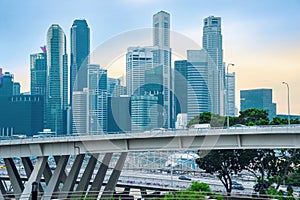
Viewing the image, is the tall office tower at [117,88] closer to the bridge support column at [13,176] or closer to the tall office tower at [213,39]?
the bridge support column at [13,176]

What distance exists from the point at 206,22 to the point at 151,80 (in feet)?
210

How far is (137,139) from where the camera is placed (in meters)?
33.4

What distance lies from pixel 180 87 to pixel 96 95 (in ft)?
62.0

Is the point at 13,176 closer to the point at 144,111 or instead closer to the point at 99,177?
the point at 99,177

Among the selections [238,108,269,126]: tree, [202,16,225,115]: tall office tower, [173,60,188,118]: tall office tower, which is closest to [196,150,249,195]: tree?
[238,108,269,126]: tree

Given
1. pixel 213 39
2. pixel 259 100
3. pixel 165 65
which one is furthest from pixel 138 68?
pixel 259 100

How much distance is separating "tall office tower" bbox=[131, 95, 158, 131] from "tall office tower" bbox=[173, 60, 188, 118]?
3158mm

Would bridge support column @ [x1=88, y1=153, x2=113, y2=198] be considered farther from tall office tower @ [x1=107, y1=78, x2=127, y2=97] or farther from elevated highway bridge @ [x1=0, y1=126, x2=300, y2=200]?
tall office tower @ [x1=107, y1=78, x2=127, y2=97]

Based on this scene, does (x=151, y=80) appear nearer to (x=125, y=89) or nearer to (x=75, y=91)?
(x=125, y=89)

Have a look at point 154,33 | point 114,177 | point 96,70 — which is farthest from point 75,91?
point 114,177

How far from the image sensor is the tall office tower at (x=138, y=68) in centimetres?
4931

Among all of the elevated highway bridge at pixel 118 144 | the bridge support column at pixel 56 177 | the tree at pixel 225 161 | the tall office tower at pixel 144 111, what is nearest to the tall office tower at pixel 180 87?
the tall office tower at pixel 144 111

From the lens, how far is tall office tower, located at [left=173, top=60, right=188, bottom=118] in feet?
175

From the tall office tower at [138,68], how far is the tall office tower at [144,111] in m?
0.95
